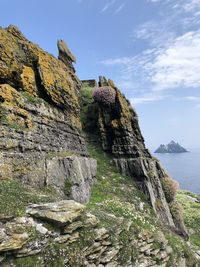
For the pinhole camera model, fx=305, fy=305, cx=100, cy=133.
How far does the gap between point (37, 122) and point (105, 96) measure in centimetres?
1279

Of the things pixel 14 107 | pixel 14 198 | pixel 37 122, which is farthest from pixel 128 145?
pixel 14 198

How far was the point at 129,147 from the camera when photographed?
27984 millimetres

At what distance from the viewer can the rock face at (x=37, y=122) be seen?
54.1 feet

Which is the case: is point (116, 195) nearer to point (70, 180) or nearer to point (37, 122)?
point (70, 180)

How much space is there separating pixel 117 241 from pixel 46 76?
12.7 metres

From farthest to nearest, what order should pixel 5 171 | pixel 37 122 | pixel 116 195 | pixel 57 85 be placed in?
pixel 116 195
pixel 57 85
pixel 37 122
pixel 5 171

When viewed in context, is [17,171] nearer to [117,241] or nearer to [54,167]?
[54,167]

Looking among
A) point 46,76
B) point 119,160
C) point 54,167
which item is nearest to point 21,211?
point 54,167

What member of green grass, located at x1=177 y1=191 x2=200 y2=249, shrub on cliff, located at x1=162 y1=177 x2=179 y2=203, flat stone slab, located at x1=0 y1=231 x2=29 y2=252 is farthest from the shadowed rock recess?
green grass, located at x1=177 y1=191 x2=200 y2=249

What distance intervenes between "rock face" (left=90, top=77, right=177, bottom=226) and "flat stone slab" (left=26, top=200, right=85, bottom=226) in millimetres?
13782

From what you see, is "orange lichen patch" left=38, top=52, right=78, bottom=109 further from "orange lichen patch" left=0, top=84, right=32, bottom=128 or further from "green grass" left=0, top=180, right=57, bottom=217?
"green grass" left=0, top=180, right=57, bottom=217

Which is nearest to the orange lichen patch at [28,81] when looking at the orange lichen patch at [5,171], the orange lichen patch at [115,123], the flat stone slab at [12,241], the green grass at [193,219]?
the orange lichen patch at [5,171]

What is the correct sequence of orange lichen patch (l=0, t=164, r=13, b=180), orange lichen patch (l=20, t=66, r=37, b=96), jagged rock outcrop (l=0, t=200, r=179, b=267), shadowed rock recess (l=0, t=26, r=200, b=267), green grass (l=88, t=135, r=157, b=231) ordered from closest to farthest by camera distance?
jagged rock outcrop (l=0, t=200, r=179, b=267) < shadowed rock recess (l=0, t=26, r=200, b=267) < orange lichen patch (l=0, t=164, r=13, b=180) < green grass (l=88, t=135, r=157, b=231) < orange lichen patch (l=20, t=66, r=37, b=96)

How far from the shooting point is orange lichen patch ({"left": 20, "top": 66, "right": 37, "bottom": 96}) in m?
20.1
